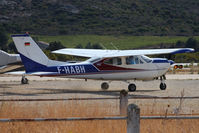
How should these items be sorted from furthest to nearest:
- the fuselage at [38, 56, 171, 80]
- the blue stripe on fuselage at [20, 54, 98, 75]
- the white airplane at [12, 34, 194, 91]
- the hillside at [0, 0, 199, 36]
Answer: the hillside at [0, 0, 199, 36] < the fuselage at [38, 56, 171, 80] < the white airplane at [12, 34, 194, 91] < the blue stripe on fuselage at [20, 54, 98, 75]

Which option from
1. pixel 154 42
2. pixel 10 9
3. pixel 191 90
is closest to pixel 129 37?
pixel 154 42

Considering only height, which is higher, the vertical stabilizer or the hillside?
the vertical stabilizer

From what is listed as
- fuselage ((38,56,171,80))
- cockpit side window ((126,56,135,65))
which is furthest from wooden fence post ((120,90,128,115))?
cockpit side window ((126,56,135,65))

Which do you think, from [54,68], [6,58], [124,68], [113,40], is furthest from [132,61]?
[113,40]

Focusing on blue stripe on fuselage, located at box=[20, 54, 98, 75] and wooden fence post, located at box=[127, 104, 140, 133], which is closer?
wooden fence post, located at box=[127, 104, 140, 133]

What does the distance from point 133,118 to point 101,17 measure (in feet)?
366

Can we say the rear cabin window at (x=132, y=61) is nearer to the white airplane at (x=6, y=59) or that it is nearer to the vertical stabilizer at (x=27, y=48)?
the vertical stabilizer at (x=27, y=48)

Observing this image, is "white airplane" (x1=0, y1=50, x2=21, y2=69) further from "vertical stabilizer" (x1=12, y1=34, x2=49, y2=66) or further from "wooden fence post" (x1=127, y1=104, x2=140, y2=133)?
"wooden fence post" (x1=127, y1=104, x2=140, y2=133)

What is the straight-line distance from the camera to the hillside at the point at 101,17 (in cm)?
10975

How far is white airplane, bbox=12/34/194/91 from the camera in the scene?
23.0 m

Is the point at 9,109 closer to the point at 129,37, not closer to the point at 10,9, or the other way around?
the point at 129,37

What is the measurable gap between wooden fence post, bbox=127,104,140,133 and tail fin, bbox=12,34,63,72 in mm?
15112

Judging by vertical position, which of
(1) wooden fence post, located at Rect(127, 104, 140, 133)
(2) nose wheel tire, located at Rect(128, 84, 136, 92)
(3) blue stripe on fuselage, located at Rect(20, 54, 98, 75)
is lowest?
(2) nose wheel tire, located at Rect(128, 84, 136, 92)

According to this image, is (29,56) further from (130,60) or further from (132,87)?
(132,87)
